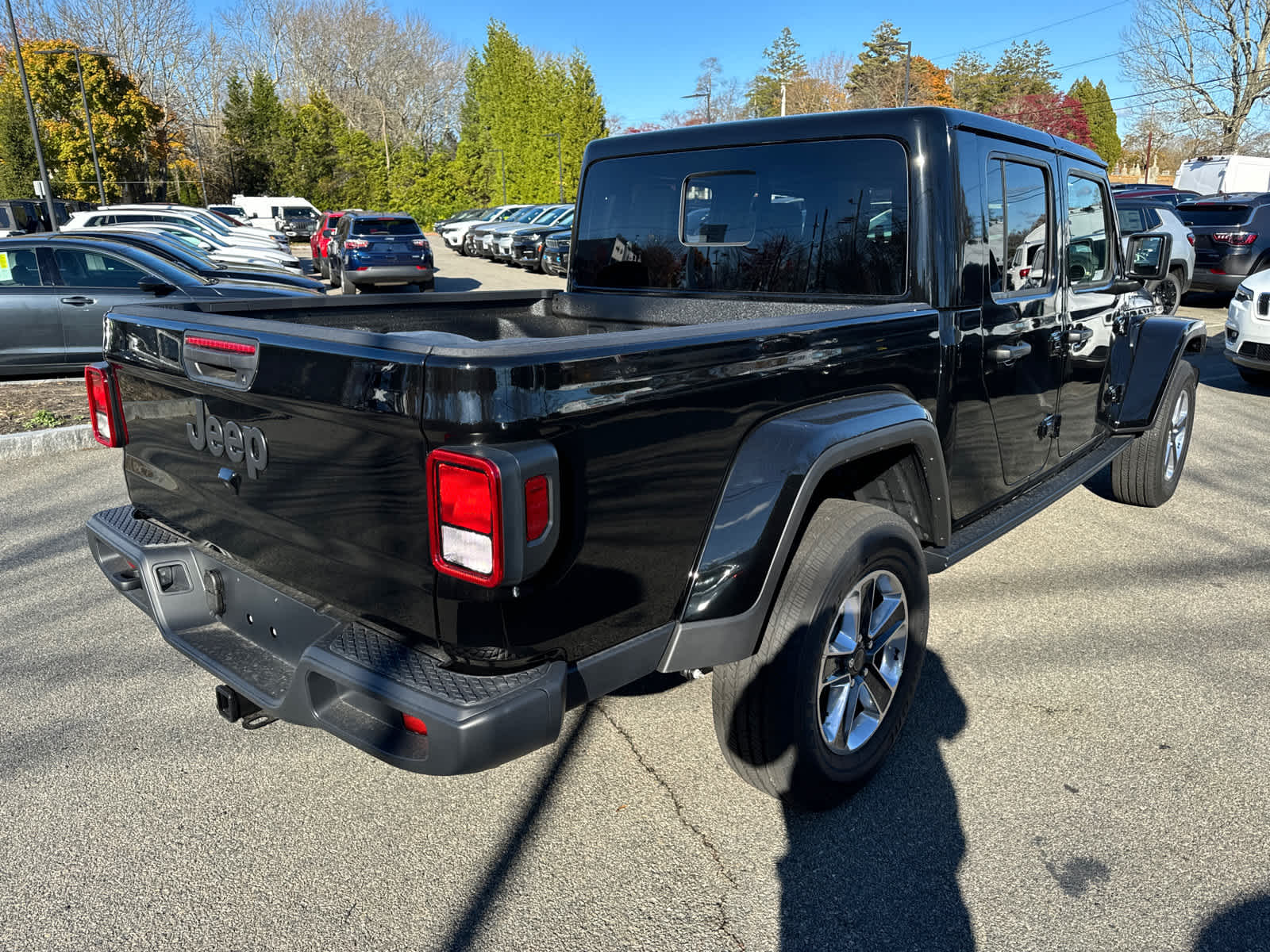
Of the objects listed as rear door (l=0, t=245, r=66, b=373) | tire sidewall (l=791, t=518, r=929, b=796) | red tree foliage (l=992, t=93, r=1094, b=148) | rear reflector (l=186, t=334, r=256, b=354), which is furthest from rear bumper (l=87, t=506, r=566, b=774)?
red tree foliage (l=992, t=93, r=1094, b=148)

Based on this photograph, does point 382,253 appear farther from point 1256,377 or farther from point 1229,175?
point 1229,175

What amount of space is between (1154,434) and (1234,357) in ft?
15.2

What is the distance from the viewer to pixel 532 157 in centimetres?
4953

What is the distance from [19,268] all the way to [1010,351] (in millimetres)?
9641

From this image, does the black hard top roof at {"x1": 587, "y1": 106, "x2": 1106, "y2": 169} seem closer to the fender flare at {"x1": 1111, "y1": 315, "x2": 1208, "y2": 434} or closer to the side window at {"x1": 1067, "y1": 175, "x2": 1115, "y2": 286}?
the side window at {"x1": 1067, "y1": 175, "x2": 1115, "y2": 286}

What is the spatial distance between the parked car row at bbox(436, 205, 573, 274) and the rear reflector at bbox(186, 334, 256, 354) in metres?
18.3

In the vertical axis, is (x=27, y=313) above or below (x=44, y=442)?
above

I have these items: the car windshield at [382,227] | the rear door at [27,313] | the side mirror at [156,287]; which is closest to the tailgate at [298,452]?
the side mirror at [156,287]

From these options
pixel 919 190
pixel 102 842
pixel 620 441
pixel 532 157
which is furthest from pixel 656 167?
pixel 532 157

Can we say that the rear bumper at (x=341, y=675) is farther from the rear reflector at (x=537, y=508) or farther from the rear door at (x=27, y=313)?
the rear door at (x=27, y=313)

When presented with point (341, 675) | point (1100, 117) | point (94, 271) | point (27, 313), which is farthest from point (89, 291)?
point (1100, 117)

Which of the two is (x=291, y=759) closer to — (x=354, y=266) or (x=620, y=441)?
(x=620, y=441)

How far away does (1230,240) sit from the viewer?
14430mm

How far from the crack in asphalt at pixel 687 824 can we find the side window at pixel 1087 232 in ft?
9.22
